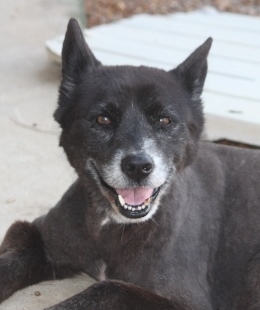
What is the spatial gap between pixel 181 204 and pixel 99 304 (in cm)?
65

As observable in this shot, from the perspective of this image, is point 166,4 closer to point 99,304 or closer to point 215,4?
point 215,4

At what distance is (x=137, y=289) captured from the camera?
11.6 ft

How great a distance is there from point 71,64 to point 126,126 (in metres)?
0.50

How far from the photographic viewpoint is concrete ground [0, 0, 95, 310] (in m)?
4.10

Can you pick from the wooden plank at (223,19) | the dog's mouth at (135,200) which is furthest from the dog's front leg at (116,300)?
the wooden plank at (223,19)

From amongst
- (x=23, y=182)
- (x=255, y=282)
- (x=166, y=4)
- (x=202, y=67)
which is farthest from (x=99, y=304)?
(x=166, y=4)

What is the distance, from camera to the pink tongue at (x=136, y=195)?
11.9 ft

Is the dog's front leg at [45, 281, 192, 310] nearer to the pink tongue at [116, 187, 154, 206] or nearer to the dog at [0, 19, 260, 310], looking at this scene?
the dog at [0, 19, 260, 310]

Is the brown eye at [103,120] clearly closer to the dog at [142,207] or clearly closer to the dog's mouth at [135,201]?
the dog at [142,207]

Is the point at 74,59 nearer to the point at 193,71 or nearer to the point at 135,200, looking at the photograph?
the point at 193,71

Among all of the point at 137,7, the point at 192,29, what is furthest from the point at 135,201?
the point at 137,7

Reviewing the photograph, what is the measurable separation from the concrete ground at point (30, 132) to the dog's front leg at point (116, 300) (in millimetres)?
437

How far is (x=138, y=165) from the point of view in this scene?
11.4 ft

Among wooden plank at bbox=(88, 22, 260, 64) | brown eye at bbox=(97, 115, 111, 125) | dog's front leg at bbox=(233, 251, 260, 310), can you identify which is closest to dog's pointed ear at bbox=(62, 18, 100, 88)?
brown eye at bbox=(97, 115, 111, 125)
